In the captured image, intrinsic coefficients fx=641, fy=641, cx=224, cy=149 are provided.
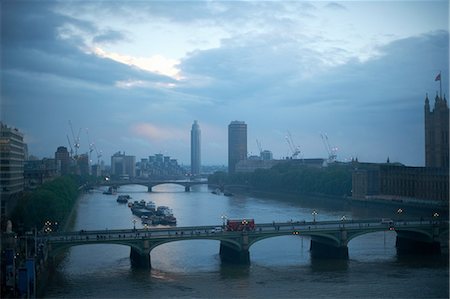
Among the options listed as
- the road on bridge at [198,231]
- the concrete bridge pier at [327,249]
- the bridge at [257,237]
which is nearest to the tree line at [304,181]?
the bridge at [257,237]

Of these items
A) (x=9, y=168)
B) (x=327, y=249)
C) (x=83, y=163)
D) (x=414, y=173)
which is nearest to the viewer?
(x=327, y=249)

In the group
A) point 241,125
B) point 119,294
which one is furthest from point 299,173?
point 241,125

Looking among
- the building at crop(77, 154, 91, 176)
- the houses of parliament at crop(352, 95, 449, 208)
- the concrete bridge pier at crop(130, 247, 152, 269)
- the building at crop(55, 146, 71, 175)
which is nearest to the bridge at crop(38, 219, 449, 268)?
the concrete bridge pier at crop(130, 247, 152, 269)

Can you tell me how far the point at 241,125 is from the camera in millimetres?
184750

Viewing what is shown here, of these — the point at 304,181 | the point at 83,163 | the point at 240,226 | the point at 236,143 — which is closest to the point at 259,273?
the point at 240,226

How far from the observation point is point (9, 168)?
46.9m

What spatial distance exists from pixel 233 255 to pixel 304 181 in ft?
171

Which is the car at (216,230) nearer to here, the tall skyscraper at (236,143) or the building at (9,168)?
the building at (9,168)

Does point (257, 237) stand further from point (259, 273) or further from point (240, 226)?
point (259, 273)

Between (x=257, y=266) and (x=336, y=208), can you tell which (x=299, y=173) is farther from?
(x=257, y=266)

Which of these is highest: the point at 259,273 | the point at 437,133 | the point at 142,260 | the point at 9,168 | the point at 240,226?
the point at 437,133

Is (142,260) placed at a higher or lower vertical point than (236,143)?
lower

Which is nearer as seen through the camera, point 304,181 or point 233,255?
point 233,255

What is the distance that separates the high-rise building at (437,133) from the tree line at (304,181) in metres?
9.57
